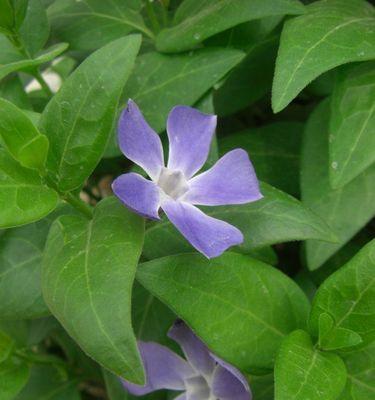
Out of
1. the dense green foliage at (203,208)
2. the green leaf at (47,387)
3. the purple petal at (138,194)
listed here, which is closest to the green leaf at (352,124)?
the dense green foliage at (203,208)

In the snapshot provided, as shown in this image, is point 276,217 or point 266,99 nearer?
point 276,217

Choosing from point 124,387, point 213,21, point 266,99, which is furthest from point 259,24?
point 124,387

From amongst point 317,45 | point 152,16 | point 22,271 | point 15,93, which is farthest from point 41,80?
point 317,45

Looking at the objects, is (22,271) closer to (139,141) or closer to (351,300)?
(139,141)

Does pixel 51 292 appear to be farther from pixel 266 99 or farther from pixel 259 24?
pixel 266 99

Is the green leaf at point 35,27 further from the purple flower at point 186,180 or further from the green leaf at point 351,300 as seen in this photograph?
the green leaf at point 351,300

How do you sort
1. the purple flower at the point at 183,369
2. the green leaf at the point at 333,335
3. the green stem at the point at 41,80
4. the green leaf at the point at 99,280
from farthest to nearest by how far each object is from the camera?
1. the green stem at the point at 41,80
2. the purple flower at the point at 183,369
3. the green leaf at the point at 333,335
4. the green leaf at the point at 99,280
